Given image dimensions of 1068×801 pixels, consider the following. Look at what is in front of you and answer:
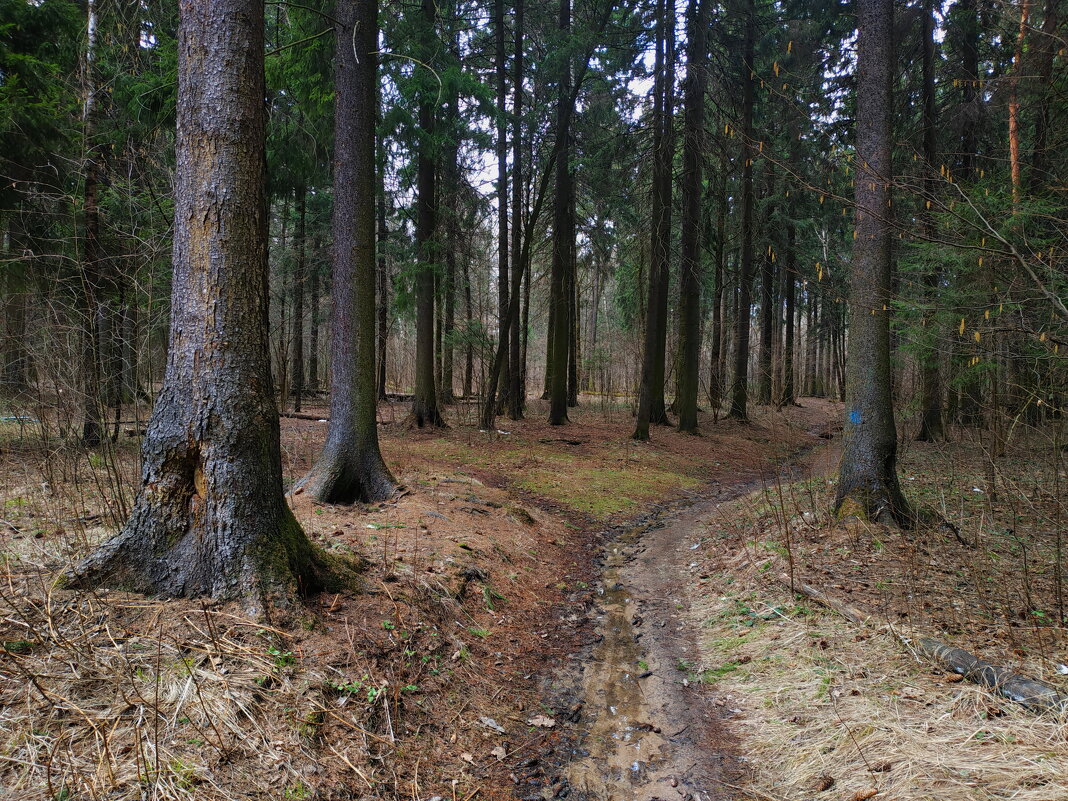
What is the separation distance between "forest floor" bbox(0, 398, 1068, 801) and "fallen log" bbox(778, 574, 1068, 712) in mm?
100

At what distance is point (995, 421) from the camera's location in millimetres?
5547

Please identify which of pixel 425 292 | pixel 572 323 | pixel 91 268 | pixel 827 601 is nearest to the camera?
pixel 827 601

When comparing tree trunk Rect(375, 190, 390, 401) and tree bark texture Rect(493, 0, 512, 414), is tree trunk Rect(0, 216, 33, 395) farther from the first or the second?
tree bark texture Rect(493, 0, 512, 414)

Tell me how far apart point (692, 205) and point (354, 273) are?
39.0 feet

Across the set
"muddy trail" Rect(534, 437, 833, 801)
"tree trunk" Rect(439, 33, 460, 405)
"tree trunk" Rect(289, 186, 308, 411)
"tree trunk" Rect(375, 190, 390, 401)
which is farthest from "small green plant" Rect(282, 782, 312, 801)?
"tree trunk" Rect(289, 186, 308, 411)

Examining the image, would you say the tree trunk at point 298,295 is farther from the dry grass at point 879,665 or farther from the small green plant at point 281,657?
the small green plant at point 281,657

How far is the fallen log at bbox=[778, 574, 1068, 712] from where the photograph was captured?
2.99m

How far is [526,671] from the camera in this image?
4273 millimetres

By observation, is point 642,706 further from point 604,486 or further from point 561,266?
point 561,266

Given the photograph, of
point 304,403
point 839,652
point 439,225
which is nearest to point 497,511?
point 839,652

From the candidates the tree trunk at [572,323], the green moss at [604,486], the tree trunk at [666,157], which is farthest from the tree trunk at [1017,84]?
the tree trunk at [572,323]

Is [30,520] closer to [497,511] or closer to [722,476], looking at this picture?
[497,511]

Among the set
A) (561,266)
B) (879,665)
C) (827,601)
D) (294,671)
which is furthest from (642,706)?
(561,266)

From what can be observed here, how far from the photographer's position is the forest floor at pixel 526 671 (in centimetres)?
244
